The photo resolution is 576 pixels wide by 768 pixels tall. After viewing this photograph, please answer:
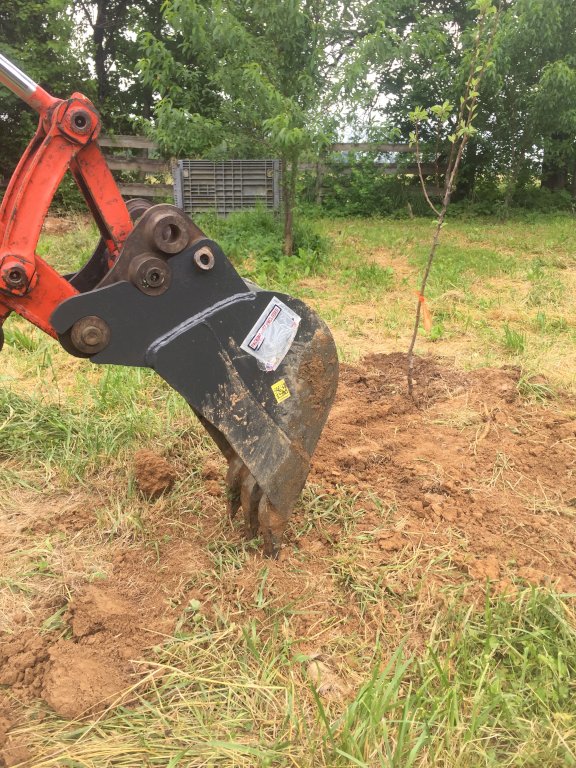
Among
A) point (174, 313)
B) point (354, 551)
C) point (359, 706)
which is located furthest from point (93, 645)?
point (174, 313)

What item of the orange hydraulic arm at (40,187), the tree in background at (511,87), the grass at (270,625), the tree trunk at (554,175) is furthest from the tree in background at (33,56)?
the orange hydraulic arm at (40,187)

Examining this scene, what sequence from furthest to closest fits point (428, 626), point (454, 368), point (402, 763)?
point (454, 368) < point (428, 626) < point (402, 763)

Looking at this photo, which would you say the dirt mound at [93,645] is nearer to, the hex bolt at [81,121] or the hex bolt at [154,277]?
the hex bolt at [154,277]

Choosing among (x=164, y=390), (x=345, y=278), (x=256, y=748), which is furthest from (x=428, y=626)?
(x=345, y=278)

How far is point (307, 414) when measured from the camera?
2279 millimetres

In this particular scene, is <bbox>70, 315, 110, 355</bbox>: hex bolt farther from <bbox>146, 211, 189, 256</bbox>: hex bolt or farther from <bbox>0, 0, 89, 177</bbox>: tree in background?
<bbox>0, 0, 89, 177</bbox>: tree in background

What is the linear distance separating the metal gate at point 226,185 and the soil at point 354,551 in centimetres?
818

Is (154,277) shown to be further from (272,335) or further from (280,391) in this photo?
(280,391)

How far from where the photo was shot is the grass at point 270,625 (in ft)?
5.66

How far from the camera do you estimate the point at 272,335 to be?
214 centimetres

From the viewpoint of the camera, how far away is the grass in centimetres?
173

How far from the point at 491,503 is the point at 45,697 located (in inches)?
74.6

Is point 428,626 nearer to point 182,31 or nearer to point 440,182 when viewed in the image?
point 182,31

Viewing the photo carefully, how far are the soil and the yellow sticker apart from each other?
26.4 inches
